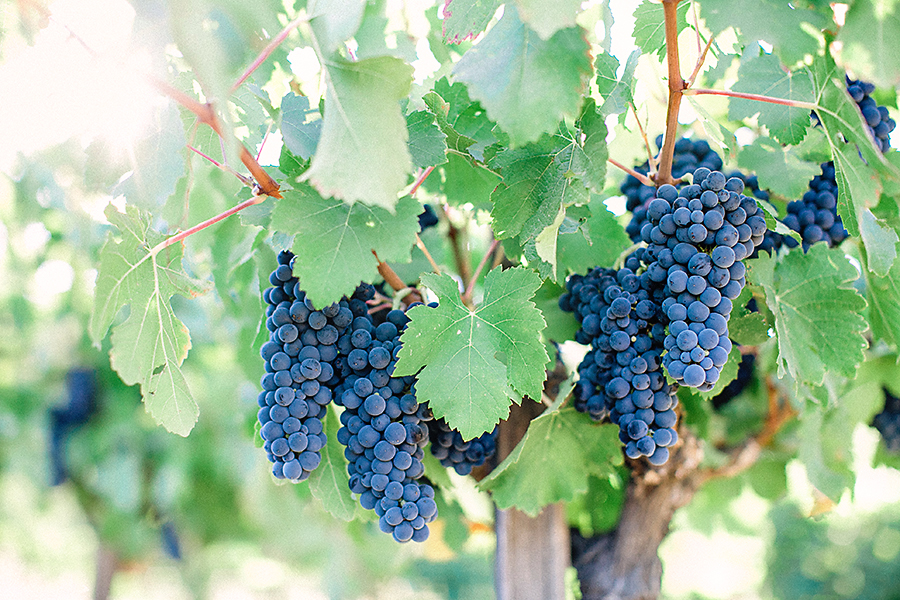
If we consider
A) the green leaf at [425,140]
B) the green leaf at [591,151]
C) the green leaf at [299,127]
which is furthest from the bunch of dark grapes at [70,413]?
the green leaf at [591,151]

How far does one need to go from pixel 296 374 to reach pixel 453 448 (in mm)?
299

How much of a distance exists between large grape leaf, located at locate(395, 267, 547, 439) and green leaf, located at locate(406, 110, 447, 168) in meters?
0.16

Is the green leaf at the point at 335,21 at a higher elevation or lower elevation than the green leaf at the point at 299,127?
higher

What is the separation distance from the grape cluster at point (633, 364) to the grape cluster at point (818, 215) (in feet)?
1.18

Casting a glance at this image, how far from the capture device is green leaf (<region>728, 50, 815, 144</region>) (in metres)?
0.97

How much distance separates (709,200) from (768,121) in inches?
10.9

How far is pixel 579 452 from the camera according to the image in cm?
112

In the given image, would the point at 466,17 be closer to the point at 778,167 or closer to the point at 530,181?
the point at 530,181

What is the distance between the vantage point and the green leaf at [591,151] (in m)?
0.82

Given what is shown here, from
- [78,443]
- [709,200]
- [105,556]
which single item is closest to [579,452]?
[709,200]

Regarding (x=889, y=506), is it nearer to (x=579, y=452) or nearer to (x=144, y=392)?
(x=579, y=452)

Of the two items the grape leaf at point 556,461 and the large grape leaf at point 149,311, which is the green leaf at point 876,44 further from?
the large grape leaf at point 149,311

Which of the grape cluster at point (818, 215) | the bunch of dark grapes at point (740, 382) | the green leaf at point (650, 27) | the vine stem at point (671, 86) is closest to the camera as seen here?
the vine stem at point (671, 86)

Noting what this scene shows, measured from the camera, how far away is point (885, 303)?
3.38 feet
